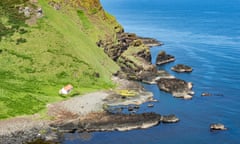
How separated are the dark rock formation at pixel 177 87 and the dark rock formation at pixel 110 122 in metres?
21.1

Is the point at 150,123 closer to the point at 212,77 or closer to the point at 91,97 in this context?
the point at 91,97

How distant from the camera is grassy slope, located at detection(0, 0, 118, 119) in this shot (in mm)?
113250

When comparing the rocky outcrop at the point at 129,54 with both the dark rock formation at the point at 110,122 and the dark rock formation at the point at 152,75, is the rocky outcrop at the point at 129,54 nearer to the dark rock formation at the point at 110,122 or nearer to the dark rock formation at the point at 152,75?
the dark rock formation at the point at 152,75

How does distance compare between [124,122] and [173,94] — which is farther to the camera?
[173,94]

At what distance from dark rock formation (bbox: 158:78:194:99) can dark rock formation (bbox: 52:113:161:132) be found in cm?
2109

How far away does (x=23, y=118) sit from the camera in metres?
104

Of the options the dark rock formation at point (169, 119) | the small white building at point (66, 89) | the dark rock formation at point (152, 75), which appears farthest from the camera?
the dark rock formation at point (152, 75)

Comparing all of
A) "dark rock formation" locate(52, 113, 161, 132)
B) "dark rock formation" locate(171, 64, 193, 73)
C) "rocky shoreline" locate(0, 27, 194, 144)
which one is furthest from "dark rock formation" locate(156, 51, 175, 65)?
"dark rock formation" locate(52, 113, 161, 132)

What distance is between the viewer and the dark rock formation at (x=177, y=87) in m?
128

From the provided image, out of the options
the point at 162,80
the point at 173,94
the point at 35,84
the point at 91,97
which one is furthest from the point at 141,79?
the point at 35,84

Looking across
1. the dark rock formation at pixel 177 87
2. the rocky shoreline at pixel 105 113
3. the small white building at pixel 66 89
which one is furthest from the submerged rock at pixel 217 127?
the small white building at pixel 66 89

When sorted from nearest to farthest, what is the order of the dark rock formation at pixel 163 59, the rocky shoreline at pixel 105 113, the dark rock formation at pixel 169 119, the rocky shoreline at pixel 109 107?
the rocky shoreline at pixel 105 113 → the rocky shoreline at pixel 109 107 → the dark rock formation at pixel 169 119 → the dark rock formation at pixel 163 59

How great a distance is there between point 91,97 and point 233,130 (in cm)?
3913

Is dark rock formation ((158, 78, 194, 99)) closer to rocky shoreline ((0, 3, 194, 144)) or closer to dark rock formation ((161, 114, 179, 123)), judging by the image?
rocky shoreline ((0, 3, 194, 144))
